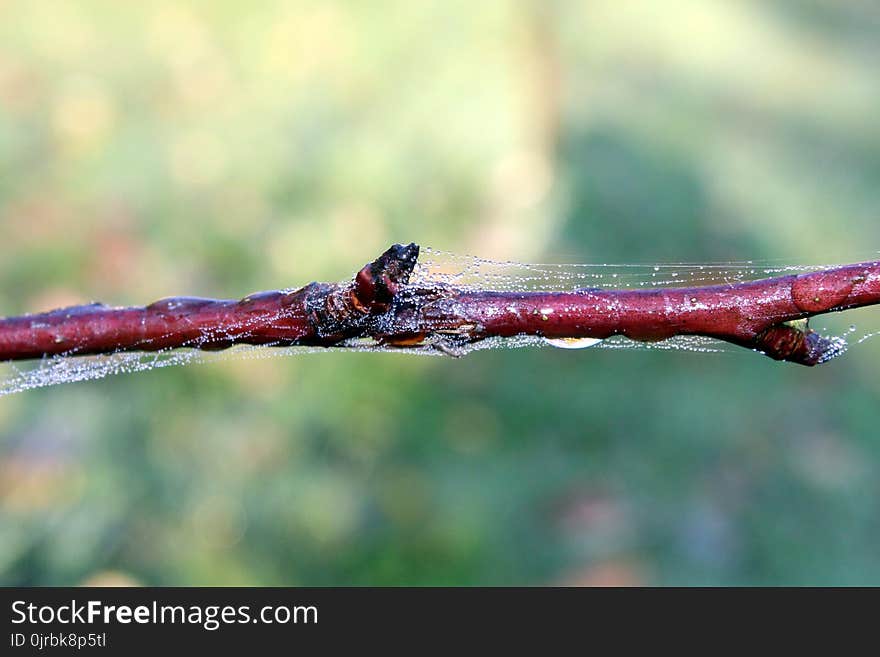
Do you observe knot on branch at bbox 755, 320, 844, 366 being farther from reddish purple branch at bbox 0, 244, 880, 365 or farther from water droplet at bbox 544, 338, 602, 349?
water droplet at bbox 544, 338, 602, 349

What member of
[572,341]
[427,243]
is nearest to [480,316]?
[572,341]

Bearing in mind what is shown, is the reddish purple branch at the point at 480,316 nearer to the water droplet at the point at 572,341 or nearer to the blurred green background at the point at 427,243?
the water droplet at the point at 572,341

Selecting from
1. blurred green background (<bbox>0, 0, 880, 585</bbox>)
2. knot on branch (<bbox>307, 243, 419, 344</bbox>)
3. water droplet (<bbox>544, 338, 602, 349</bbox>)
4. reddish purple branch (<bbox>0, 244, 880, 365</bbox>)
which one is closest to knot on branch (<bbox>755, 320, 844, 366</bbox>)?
reddish purple branch (<bbox>0, 244, 880, 365</bbox>)

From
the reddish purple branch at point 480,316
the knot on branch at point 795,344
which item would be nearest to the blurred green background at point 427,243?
the reddish purple branch at point 480,316

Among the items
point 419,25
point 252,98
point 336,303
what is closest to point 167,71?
point 252,98

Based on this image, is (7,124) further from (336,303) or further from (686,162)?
(336,303)
